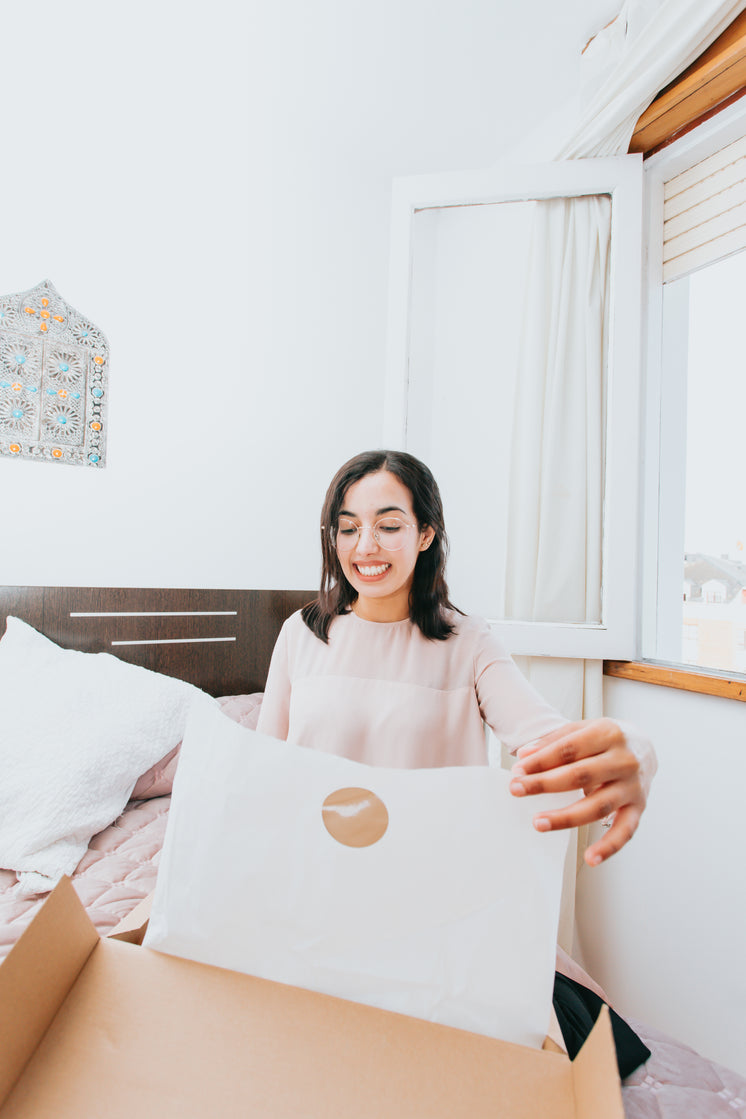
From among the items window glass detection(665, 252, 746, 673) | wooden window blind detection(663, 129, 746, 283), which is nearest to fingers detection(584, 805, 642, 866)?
window glass detection(665, 252, 746, 673)

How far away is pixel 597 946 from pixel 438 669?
44.9 inches

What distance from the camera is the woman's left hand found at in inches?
20.2

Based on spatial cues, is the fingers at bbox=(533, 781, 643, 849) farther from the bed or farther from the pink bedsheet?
the pink bedsheet

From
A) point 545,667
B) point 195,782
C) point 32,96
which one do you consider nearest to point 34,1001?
point 195,782

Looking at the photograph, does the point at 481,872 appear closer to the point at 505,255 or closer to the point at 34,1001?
the point at 34,1001

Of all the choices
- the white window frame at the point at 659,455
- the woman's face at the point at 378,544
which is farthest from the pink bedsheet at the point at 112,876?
the white window frame at the point at 659,455

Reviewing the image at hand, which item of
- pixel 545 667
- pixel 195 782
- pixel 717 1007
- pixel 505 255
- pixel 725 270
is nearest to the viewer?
pixel 195 782

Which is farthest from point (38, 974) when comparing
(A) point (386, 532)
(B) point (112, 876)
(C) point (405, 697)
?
(B) point (112, 876)

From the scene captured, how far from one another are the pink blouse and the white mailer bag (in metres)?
0.43

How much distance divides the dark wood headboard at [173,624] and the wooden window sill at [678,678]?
1073 millimetres

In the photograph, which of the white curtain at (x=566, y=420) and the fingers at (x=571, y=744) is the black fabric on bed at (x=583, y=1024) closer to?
the fingers at (x=571, y=744)

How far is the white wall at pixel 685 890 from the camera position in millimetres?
1293

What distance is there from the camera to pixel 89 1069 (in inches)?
16.7

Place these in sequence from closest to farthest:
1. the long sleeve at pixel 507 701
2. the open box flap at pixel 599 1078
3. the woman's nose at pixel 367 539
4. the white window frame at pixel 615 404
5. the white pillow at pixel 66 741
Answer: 1. the open box flap at pixel 599 1078
2. the long sleeve at pixel 507 701
3. the woman's nose at pixel 367 539
4. the white pillow at pixel 66 741
5. the white window frame at pixel 615 404
